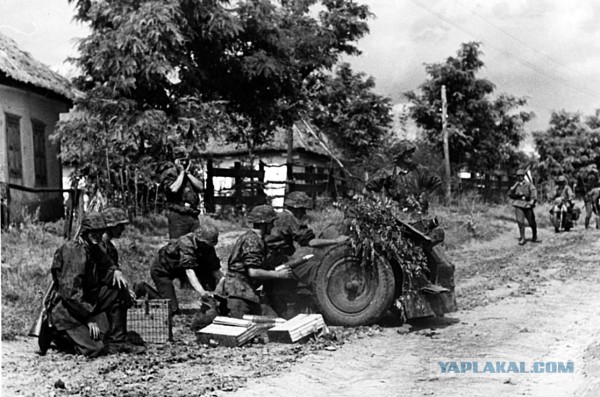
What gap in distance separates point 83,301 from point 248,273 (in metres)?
1.71

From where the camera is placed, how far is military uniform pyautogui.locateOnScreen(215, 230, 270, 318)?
7766mm

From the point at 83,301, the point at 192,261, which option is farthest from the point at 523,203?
the point at 83,301

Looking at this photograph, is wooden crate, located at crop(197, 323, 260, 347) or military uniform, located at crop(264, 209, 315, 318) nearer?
wooden crate, located at crop(197, 323, 260, 347)

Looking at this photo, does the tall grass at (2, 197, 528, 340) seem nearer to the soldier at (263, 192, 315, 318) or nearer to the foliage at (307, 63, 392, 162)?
the soldier at (263, 192, 315, 318)

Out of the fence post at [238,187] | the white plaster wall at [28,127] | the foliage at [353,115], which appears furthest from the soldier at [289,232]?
the foliage at [353,115]

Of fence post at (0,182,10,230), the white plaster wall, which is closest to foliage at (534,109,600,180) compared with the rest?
the white plaster wall

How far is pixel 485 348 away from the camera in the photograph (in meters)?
7.05

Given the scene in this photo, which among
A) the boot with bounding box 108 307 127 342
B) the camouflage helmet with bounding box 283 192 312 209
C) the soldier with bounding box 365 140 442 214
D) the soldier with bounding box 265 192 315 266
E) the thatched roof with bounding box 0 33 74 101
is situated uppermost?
the thatched roof with bounding box 0 33 74 101

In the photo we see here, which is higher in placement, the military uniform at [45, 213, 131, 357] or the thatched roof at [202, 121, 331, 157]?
the thatched roof at [202, 121, 331, 157]

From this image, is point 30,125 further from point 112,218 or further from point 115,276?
point 115,276

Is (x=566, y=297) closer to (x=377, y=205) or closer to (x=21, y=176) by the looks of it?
(x=377, y=205)

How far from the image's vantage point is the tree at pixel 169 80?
16734 millimetres

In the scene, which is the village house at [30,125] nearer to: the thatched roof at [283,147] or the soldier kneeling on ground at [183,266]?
the soldier kneeling on ground at [183,266]

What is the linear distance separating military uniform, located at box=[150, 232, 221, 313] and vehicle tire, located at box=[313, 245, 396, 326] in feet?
4.13
